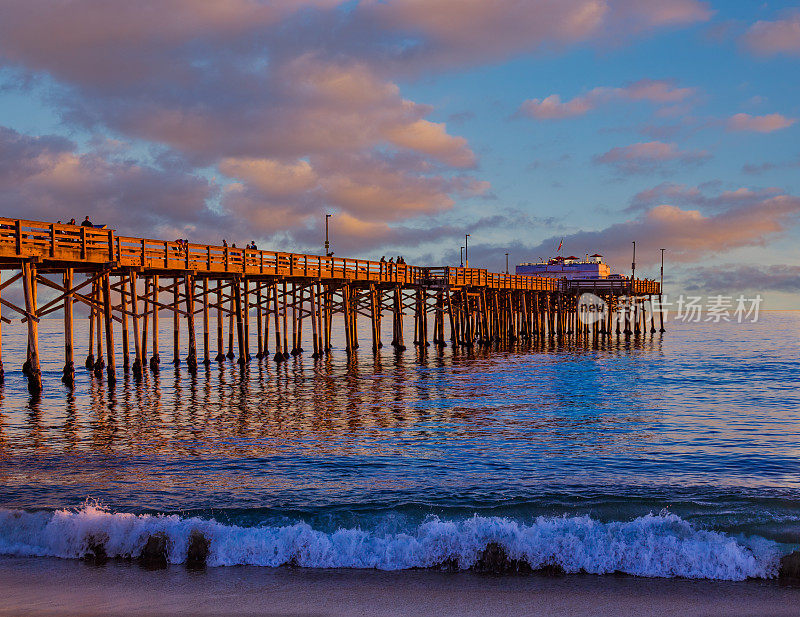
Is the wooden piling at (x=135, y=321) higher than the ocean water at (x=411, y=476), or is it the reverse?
the wooden piling at (x=135, y=321)

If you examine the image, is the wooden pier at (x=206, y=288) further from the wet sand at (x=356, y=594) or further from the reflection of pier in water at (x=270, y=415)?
the wet sand at (x=356, y=594)

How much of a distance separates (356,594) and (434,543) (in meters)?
1.36

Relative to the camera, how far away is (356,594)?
729cm

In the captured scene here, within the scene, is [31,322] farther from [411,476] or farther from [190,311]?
[411,476]

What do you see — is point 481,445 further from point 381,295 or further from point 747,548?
point 381,295

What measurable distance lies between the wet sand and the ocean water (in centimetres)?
38

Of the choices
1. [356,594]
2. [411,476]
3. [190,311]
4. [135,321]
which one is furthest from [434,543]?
[190,311]

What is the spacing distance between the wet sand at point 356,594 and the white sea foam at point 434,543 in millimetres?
250

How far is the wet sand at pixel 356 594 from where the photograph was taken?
22.5ft

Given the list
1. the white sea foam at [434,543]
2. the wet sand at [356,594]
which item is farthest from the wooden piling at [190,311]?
the wet sand at [356,594]

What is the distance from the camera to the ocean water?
8367mm

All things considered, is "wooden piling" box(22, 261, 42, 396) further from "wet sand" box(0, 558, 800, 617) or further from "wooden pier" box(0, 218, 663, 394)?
"wet sand" box(0, 558, 800, 617)

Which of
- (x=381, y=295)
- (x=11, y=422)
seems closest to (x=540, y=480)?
(x=11, y=422)

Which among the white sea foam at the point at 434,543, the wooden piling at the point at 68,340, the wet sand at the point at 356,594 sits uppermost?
the wooden piling at the point at 68,340
